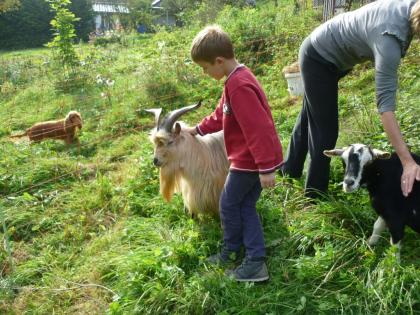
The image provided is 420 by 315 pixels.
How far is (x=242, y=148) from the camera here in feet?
8.91

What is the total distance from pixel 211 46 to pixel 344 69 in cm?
124

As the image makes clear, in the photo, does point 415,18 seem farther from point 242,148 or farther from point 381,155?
point 242,148

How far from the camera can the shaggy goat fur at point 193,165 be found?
3475 millimetres

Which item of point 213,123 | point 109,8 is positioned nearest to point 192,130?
point 213,123

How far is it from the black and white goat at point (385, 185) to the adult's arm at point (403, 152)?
0.23 m

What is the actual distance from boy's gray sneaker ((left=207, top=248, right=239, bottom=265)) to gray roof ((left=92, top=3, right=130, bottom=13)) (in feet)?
105

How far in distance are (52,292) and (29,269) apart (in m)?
0.41

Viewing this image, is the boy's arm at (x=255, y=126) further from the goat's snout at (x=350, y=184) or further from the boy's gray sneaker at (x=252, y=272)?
the boy's gray sneaker at (x=252, y=272)

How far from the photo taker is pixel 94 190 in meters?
4.58

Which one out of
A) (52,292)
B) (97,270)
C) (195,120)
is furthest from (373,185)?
(195,120)

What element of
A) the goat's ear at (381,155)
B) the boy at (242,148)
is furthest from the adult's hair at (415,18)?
the boy at (242,148)

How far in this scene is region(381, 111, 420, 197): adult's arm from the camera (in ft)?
→ 8.08

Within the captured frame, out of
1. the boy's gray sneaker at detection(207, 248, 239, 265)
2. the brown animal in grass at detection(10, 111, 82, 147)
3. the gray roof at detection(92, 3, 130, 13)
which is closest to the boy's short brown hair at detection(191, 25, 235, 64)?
the boy's gray sneaker at detection(207, 248, 239, 265)

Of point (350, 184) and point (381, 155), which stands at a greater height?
point (381, 155)
